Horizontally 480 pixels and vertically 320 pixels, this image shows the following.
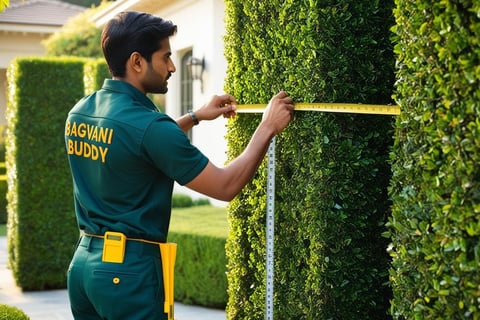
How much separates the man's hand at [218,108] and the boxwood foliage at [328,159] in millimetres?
170

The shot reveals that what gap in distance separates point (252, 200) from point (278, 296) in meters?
0.50

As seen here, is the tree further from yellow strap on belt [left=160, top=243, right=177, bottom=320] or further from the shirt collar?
yellow strap on belt [left=160, top=243, right=177, bottom=320]

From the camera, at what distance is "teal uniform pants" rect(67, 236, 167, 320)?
117 inches

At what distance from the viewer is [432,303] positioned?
2.50 m

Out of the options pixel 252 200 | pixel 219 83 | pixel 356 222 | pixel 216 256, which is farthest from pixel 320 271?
pixel 219 83

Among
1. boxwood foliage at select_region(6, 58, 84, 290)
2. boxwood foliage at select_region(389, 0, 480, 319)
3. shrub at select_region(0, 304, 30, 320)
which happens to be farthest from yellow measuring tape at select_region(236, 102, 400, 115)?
boxwood foliage at select_region(6, 58, 84, 290)

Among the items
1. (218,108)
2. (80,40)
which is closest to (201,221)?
(218,108)

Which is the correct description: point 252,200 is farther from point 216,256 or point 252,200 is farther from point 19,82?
point 19,82

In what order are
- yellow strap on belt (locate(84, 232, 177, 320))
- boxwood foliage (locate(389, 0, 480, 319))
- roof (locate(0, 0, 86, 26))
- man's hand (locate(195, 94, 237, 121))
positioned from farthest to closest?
1. roof (locate(0, 0, 86, 26))
2. man's hand (locate(195, 94, 237, 121))
3. yellow strap on belt (locate(84, 232, 177, 320))
4. boxwood foliage (locate(389, 0, 480, 319))

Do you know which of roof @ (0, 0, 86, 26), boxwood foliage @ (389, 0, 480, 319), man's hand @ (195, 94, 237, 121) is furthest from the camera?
roof @ (0, 0, 86, 26)

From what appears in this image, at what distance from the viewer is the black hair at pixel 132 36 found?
3.11 m

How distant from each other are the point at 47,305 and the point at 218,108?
17.8 feet

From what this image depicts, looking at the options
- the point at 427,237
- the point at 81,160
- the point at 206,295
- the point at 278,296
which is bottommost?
the point at 206,295

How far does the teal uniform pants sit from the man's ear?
0.74 metres
